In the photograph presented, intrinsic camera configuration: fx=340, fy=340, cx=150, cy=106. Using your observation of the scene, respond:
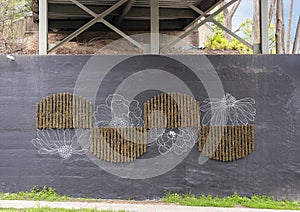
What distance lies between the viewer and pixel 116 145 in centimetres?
622

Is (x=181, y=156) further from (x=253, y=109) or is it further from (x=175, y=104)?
(x=253, y=109)

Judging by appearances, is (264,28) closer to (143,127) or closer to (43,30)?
(143,127)

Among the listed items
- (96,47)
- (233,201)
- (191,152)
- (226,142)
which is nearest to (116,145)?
(191,152)

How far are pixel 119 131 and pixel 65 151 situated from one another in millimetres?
1043

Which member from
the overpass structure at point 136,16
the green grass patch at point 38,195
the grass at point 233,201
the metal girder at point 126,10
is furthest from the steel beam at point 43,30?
the grass at point 233,201

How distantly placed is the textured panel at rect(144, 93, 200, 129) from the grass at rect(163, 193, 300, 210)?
1.30 metres

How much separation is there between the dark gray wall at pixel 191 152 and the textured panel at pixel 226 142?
5.2 inches

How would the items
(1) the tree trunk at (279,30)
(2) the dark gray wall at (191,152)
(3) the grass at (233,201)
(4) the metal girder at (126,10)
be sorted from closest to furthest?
(3) the grass at (233,201), (2) the dark gray wall at (191,152), (4) the metal girder at (126,10), (1) the tree trunk at (279,30)

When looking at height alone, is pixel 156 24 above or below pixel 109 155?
above

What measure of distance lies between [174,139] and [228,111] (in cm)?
114

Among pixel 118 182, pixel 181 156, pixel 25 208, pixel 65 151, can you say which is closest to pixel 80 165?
pixel 65 151

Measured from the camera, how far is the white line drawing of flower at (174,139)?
625 cm

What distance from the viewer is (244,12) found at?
23.4 meters

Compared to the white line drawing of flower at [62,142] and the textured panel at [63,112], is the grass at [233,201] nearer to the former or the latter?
the white line drawing of flower at [62,142]
